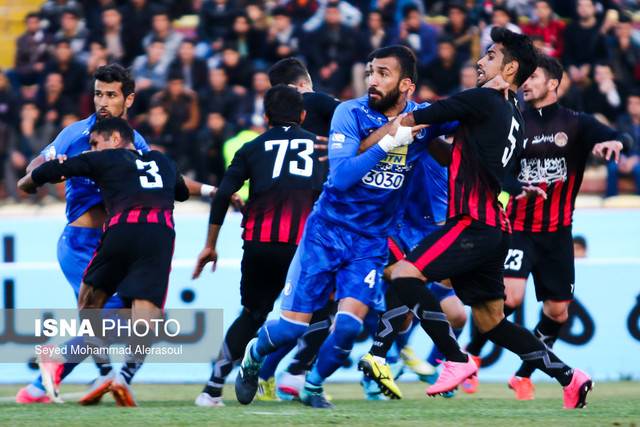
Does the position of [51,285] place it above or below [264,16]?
below

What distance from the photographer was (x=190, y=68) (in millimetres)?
14758

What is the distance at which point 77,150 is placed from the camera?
852cm

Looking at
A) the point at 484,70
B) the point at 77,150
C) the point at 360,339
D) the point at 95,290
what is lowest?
the point at 360,339

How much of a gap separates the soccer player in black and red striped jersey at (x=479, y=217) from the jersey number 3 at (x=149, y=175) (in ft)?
5.72

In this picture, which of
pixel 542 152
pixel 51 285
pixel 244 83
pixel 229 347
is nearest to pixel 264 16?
pixel 244 83

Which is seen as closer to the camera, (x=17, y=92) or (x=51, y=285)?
(x=51, y=285)

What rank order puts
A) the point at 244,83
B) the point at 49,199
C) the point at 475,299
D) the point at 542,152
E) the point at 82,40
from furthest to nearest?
the point at 82,40, the point at 244,83, the point at 49,199, the point at 542,152, the point at 475,299

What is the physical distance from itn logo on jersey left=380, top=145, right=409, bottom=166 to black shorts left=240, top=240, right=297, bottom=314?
110 cm

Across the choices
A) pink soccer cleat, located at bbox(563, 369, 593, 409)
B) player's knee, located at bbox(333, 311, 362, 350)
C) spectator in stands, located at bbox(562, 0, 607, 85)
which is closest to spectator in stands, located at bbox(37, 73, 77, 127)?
spectator in stands, located at bbox(562, 0, 607, 85)

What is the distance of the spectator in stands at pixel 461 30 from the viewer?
14453 millimetres

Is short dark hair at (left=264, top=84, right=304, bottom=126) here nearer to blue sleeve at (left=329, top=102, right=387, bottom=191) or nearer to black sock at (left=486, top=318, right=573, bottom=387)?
blue sleeve at (left=329, top=102, right=387, bottom=191)

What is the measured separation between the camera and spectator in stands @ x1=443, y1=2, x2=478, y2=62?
1445 cm

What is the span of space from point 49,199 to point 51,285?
6.60 feet

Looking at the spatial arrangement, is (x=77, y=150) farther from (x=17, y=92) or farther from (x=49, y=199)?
(x=17, y=92)
